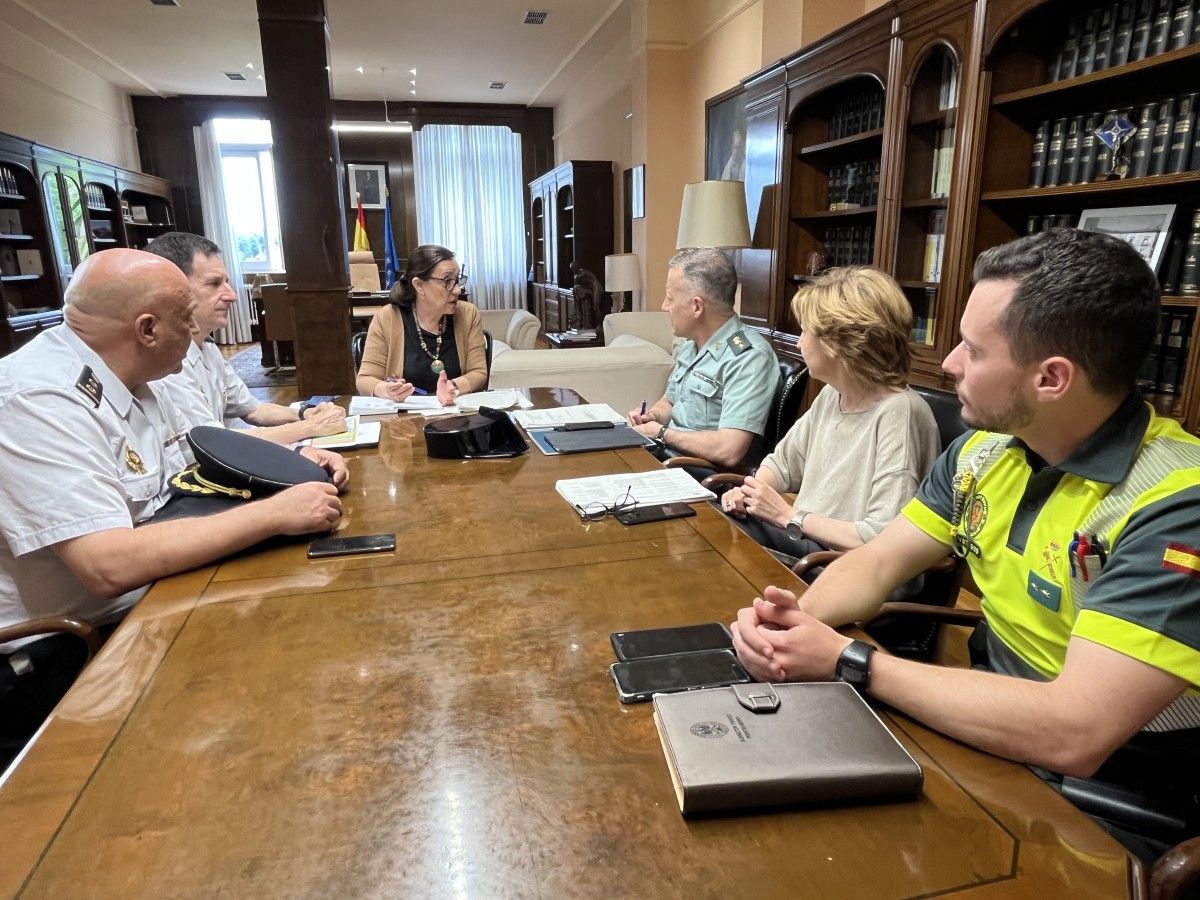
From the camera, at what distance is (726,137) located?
481 cm

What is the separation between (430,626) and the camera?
1.05 meters

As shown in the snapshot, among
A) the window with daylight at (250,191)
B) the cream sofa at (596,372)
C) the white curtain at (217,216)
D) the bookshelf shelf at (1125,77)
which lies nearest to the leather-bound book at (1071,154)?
the bookshelf shelf at (1125,77)

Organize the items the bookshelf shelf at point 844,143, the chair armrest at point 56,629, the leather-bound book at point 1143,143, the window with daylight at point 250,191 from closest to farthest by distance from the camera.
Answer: the chair armrest at point 56,629 → the leather-bound book at point 1143,143 → the bookshelf shelf at point 844,143 → the window with daylight at point 250,191

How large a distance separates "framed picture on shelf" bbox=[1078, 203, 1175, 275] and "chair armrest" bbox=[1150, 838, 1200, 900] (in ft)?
6.36

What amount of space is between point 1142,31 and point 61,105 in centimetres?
881

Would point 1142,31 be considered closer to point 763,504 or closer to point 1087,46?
point 1087,46

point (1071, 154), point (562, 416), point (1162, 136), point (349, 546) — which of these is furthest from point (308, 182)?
point (1162, 136)

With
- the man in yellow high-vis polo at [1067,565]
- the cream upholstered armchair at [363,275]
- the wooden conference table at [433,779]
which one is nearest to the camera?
the wooden conference table at [433,779]

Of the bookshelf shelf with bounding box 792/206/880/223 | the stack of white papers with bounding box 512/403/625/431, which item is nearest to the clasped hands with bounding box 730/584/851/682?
the stack of white papers with bounding box 512/403/625/431

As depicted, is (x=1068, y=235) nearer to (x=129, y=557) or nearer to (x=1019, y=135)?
(x=129, y=557)

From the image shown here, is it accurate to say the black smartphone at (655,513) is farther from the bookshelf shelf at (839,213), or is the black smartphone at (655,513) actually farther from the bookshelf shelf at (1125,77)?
the bookshelf shelf at (839,213)

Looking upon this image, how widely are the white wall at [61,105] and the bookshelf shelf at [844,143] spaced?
6.60 m

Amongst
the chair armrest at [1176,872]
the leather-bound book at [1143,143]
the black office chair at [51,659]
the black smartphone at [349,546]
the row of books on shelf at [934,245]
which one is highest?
the leather-bound book at [1143,143]

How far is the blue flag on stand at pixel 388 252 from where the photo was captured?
999 cm
